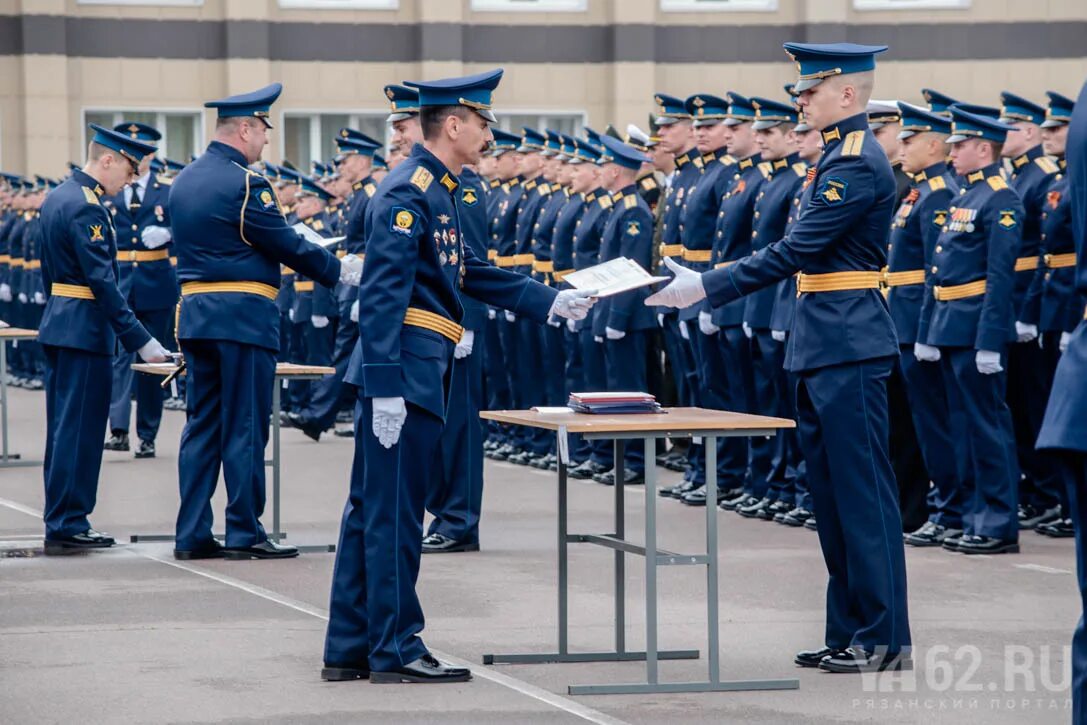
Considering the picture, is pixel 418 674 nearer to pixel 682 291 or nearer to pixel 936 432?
pixel 682 291

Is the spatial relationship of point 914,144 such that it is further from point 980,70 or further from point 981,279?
point 980,70

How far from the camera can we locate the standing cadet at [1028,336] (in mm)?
10922

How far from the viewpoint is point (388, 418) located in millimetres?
6688

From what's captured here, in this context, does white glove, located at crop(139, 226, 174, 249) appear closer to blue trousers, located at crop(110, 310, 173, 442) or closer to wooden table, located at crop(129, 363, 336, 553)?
blue trousers, located at crop(110, 310, 173, 442)

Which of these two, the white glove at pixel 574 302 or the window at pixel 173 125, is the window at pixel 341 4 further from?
the white glove at pixel 574 302

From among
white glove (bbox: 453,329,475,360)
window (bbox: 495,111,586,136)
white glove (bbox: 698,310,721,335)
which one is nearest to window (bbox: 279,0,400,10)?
window (bbox: 495,111,586,136)

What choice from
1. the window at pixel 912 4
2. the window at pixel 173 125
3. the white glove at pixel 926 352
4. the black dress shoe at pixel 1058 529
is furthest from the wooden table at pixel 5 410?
the window at pixel 912 4

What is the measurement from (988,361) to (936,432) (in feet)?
2.43

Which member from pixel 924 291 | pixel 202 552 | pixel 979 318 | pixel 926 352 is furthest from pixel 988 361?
pixel 202 552

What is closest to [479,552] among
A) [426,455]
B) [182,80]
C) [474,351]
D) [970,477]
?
[474,351]

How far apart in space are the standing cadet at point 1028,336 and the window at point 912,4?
1935cm

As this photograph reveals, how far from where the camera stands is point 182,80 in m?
A: 30.1

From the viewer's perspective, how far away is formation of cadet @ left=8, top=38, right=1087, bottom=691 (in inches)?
273

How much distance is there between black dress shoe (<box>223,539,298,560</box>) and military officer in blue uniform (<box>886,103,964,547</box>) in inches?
129
